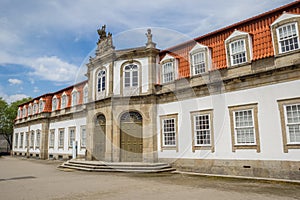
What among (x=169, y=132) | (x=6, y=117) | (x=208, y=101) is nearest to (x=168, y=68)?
(x=208, y=101)

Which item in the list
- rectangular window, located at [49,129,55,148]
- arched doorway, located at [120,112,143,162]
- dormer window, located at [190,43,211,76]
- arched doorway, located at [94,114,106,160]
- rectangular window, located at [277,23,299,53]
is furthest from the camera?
rectangular window, located at [49,129,55,148]

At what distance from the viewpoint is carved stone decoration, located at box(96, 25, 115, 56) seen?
2009 centimetres

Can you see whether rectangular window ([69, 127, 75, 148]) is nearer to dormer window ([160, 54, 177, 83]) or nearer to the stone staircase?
the stone staircase

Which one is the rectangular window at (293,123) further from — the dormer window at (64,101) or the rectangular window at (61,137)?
the rectangular window at (61,137)

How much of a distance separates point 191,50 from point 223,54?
233cm

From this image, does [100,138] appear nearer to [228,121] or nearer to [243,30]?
[228,121]

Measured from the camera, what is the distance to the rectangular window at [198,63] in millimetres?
15945

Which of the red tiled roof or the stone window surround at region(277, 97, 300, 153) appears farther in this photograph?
the red tiled roof

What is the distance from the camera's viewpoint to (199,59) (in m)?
16.1

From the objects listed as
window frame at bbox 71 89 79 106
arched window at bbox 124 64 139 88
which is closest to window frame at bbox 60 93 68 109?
window frame at bbox 71 89 79 106

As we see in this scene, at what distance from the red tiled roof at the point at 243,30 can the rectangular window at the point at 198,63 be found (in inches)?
19.6

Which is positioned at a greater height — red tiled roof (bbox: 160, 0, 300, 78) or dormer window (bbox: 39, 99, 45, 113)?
red tiled roof (bbox: 160, 0, 300, 78)

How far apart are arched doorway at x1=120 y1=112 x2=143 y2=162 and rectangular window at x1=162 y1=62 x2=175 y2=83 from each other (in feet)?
11.2

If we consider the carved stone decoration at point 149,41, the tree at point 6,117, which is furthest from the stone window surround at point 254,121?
the tree at point 6,117
